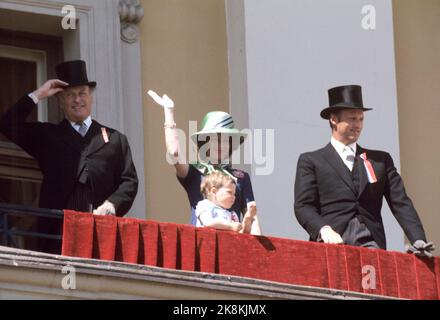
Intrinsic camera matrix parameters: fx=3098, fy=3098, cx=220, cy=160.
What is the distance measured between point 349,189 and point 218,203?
0.93 m

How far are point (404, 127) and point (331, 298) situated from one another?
3.23 meters

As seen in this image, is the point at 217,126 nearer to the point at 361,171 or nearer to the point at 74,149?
the point at 74,149

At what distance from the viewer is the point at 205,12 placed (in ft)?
63.7

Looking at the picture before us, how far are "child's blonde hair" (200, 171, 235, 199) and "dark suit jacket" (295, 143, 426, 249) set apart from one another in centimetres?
59

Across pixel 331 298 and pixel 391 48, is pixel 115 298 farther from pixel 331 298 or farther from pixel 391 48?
pixel 391 48

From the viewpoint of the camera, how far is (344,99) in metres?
17.6

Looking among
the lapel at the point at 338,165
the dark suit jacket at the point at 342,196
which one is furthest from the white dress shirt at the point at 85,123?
the lapel at the point at 338,165

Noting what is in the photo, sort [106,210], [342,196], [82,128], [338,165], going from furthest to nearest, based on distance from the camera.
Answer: [338,165], [342,196], [82,128], [106,210]

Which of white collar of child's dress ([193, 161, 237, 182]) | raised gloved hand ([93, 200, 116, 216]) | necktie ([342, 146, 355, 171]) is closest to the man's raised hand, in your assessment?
raised gloved hand ([93, 200, 116, 216])

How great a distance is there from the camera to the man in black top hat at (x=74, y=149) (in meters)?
16.9

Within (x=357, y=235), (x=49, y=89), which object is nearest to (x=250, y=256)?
(x=357, y=235)

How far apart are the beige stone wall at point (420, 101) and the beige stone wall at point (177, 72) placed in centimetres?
127

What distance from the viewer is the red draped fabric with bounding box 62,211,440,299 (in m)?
16.4

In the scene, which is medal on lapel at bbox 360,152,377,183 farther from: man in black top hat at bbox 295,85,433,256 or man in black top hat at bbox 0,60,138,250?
man in black top hat at bbox 0,60,138,250
